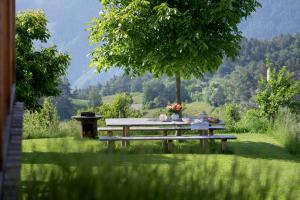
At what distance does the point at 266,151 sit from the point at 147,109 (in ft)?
304

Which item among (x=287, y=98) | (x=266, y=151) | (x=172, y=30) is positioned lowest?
(x=266, y=151)

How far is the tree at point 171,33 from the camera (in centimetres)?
1383

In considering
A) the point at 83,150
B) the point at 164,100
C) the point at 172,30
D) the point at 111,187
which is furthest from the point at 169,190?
the point at 164,100

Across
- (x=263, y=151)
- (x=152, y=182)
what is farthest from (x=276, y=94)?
(x=152, y=182)

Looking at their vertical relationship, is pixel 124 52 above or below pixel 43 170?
above

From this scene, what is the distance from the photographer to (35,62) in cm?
1359

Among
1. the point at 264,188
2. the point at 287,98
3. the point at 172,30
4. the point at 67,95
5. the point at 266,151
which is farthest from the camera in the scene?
the point at 67,95

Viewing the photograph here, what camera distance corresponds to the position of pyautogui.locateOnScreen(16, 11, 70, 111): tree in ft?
43.3

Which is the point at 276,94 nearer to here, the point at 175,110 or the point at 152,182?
the point at 175,110

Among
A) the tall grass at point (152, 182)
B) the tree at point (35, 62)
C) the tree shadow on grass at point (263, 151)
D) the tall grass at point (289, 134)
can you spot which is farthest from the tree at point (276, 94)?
the tall grass at point (152, 182)

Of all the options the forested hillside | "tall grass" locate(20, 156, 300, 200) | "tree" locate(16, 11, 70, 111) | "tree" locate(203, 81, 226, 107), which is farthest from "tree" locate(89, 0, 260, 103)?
"tree" locate(203, 81, 226, 107)

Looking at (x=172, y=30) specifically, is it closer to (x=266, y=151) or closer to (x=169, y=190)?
(x=266, y=151)

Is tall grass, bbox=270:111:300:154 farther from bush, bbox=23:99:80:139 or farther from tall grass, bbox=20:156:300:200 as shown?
tall grass, bbox=20:156:300:200

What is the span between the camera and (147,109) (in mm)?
105375
